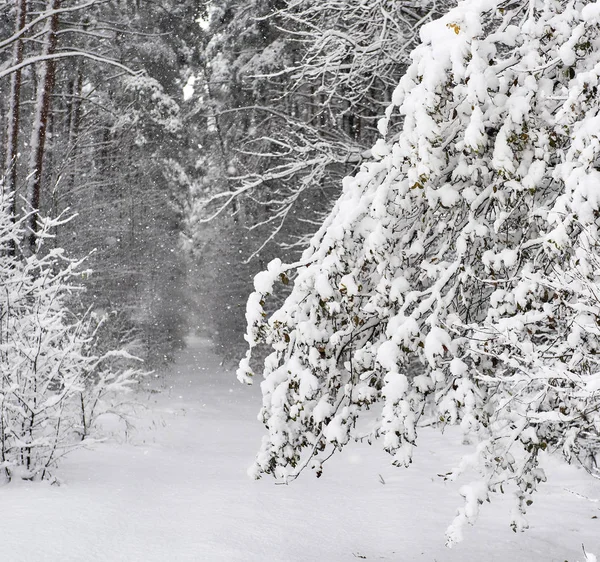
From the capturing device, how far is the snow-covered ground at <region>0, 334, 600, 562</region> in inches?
176

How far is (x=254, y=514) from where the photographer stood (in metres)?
5.31

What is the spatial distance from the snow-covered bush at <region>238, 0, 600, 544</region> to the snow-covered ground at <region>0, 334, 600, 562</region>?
1002 mm

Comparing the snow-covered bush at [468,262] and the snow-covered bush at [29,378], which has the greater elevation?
the snow-covered bush at [468,262]

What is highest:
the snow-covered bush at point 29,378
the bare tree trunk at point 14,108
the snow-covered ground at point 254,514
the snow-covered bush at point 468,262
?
the bare tree trunk at point 14,108

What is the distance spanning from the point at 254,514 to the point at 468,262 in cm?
284

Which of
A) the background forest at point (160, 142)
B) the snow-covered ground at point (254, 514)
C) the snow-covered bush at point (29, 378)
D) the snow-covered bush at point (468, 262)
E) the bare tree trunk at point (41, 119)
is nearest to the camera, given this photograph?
the snow-covered bush at point (468, 262)

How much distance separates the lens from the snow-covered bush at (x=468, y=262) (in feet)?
10.4

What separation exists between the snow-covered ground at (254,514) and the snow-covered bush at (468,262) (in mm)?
1002

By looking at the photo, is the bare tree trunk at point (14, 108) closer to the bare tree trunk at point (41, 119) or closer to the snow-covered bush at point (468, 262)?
the bare tree trunk at point (41, 119)

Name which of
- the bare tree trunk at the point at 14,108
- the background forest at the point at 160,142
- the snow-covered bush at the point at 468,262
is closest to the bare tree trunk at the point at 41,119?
the background forest at the point at 160,142

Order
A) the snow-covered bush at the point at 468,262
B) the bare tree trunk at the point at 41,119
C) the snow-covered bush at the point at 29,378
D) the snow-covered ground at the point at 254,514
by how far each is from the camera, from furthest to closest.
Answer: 1. the bare tree trunk at the point at 41,119
2. the snow-covered bush at the point at 29,378
3. the snow-covered ground at the point at 254,514
4. the snow-covered bush at the point at 468,262

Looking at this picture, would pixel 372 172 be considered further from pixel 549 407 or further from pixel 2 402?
pixel 2 402

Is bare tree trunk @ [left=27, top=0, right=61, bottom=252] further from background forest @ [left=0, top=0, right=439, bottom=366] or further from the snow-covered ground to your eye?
the snow-covered ground

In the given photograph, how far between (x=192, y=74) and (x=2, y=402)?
19652 mm
